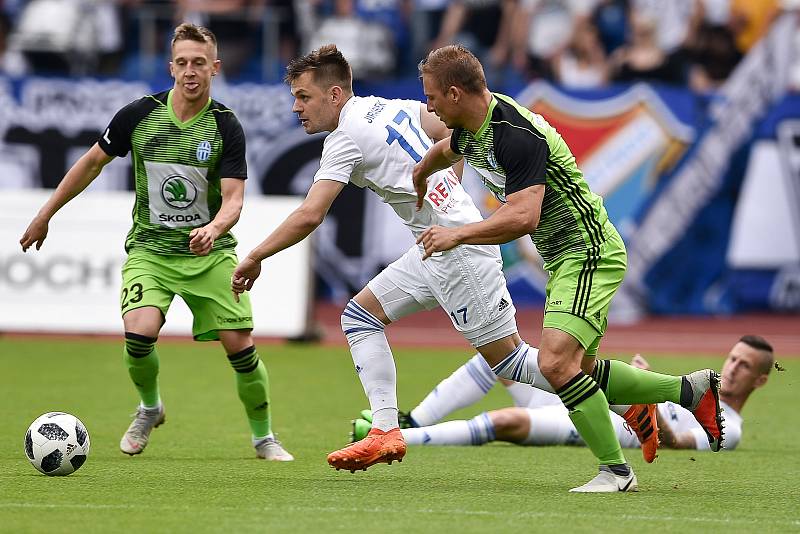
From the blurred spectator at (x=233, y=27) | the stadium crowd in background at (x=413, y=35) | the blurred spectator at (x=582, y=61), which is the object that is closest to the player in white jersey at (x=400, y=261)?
the stadium crowd in background at (x=413, y=35)

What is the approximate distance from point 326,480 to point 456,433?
5.07ft

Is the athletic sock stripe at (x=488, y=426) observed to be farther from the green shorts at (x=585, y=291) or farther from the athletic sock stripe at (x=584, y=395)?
the athletic sock stripe at (x=584, y=395)

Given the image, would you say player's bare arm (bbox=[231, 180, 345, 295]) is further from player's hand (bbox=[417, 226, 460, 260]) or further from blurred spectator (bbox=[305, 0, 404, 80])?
blurred spectator (bbox=[305, 0, 404, 80])

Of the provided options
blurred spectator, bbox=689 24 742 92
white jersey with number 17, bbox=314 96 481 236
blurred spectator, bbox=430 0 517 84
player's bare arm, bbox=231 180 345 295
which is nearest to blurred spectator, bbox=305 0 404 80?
blurred spectator, bbox=430 0 517 84

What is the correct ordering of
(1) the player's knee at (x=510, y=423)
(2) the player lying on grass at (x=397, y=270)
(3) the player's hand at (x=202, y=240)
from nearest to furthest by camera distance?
(2) the player lying on grass at (x=397, y=270)
(3) the player's hand at (x=202, y=240)
(1) the player's knee at (x=510, y=423)

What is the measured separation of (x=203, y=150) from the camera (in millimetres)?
7715

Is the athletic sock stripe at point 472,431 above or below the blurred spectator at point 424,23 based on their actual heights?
below

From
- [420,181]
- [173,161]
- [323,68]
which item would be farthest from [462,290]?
[173,161]

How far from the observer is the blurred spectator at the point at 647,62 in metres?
19.6

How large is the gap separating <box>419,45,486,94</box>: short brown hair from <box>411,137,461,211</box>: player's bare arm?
389 millimetres

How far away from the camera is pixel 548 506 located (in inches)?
238

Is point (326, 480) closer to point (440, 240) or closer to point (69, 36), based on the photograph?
point (440, 240)

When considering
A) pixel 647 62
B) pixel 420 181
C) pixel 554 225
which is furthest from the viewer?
pixel 647 62

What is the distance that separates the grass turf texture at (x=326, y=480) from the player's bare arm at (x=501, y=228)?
1.17m
